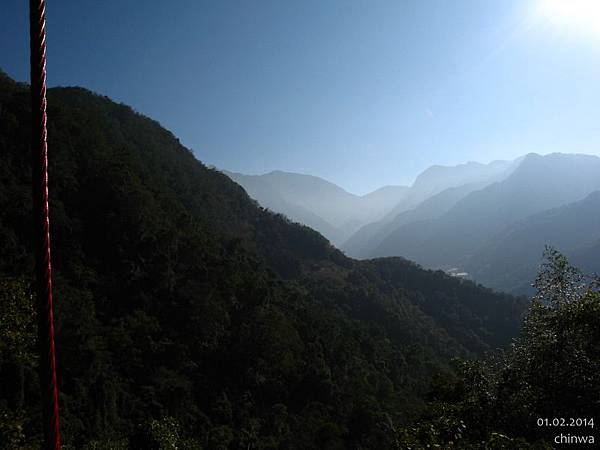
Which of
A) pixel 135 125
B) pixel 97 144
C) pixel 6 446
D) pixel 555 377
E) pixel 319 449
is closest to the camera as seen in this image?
pixel 555 377

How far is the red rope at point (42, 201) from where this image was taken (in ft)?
5.40

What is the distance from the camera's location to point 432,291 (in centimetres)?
13912

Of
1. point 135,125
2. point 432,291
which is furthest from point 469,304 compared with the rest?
point 135,125

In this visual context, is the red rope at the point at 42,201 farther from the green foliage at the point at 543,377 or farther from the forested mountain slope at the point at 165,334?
the forested mountain slope at the point at 165,334

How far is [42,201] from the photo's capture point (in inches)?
67.4

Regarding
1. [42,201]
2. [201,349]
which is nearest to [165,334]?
[201,349]

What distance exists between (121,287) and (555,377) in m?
50.8

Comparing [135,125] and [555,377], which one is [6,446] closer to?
[555,377]

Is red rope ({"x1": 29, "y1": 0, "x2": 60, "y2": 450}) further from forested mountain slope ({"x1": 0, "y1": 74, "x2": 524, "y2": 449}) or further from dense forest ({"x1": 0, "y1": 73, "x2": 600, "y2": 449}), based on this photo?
forested mountain slope ({"x1": 0, "y1": 74, "x2": 524, "y2": 449})

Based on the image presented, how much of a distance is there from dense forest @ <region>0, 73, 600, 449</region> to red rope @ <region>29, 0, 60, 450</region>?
27.2 ft

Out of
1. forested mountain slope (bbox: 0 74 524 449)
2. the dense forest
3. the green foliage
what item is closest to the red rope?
the green foliage

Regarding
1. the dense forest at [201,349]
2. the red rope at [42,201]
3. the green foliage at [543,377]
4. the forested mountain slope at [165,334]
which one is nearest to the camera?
the red rope at [42,201]

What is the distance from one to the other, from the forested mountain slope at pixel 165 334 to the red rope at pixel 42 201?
82.1ft

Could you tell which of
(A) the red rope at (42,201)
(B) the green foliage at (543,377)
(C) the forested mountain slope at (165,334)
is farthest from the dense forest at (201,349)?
(A) the red rope at (42,201)
